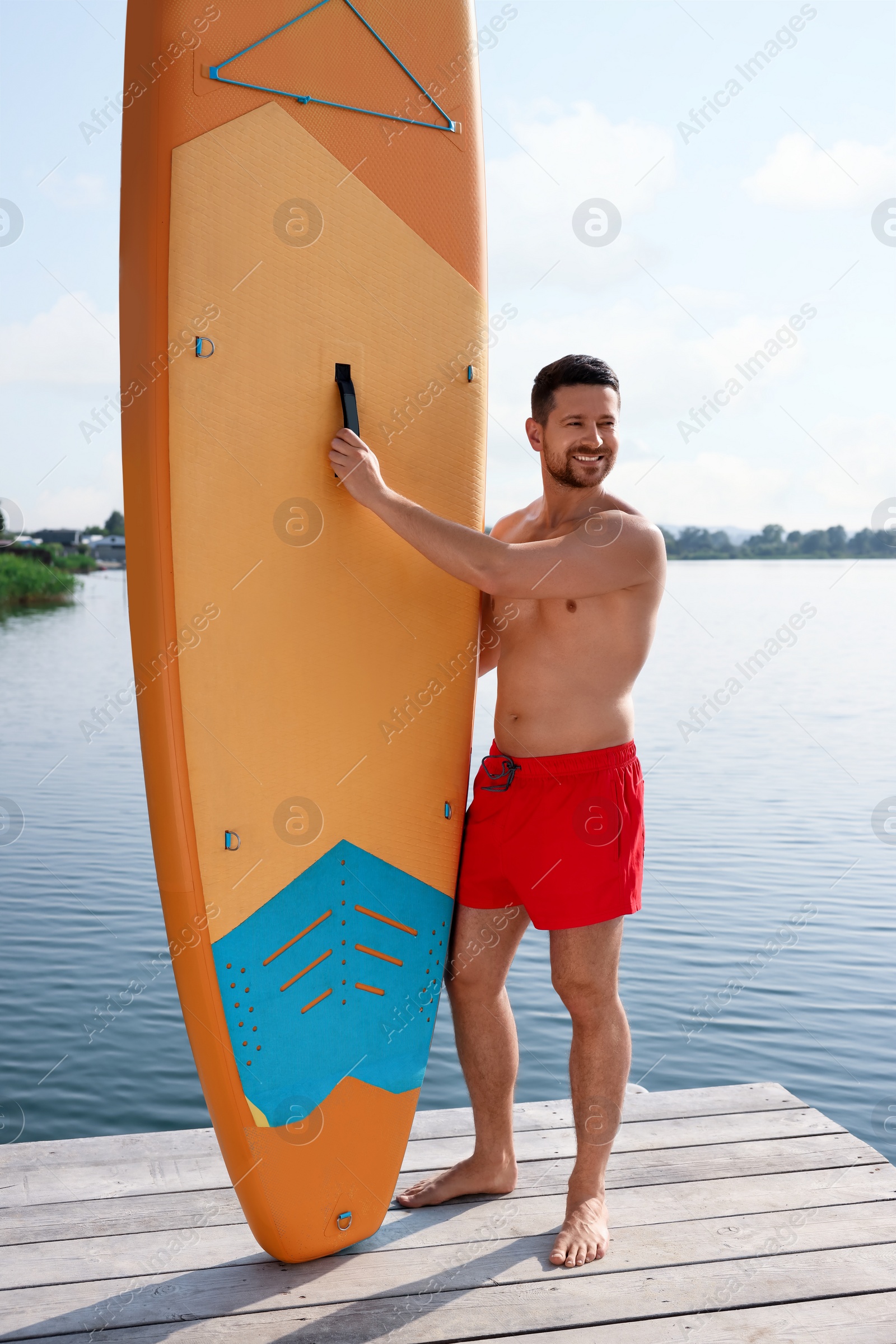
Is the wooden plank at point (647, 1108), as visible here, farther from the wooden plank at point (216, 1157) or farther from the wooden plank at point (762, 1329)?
the wooden plank at point (762, 1329)

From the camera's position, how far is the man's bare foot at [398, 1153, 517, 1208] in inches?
88.5

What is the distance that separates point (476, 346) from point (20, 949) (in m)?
3.76

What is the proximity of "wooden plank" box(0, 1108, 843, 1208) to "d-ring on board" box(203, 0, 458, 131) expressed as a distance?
→ 2157 mm

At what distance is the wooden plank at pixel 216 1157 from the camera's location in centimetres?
228

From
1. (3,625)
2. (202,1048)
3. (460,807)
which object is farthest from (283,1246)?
(3,625)

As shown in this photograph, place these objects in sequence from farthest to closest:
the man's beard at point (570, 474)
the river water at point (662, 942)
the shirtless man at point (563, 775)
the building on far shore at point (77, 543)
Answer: the building on far shore at point (77, 543) → the river water at point (662, 942) → the man's beard at point (570, 474) → the shirtless man at point (563, 775)

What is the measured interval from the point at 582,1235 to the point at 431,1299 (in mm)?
320

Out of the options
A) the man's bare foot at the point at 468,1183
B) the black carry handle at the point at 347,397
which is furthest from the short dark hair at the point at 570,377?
the man's bare foot at the point at 468,1183


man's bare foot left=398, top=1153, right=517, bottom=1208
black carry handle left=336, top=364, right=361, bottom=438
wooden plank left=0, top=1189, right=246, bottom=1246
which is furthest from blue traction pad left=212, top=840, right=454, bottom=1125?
black carry handle left=336, top=364, right=361, bottom=438

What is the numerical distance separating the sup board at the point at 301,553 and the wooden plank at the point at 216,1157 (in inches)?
13.2

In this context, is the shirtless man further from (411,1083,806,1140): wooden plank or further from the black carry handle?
(411,1083,806,1140): wooden plank

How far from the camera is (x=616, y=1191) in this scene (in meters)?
2.30

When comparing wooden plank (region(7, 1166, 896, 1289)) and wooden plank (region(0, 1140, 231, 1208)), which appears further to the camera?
wooden plank (region(0, 1140, 231, 1208))

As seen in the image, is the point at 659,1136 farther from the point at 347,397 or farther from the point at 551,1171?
the point at 347,397
